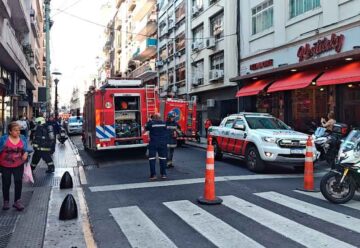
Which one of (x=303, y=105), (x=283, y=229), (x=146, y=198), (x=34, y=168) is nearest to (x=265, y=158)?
(x=146, y=198)

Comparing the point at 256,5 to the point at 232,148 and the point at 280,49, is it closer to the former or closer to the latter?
the point at 280,49

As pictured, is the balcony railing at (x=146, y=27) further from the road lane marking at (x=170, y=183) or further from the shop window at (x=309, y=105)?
the road lane marking at (x=170, y=183)

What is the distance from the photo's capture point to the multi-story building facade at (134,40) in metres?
48.9

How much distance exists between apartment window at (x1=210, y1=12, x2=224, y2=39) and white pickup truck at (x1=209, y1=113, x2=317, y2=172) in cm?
1605

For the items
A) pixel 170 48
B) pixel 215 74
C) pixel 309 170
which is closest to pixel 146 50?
pixel 170 48

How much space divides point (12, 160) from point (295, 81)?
47.1 feet

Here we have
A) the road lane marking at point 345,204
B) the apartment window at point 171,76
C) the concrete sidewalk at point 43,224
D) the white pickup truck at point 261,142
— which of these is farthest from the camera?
the apartment window at point 171,76

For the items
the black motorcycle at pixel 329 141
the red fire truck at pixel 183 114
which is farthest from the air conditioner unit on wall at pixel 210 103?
the black motorcycle at pixel 329 141

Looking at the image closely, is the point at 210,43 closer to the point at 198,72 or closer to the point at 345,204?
the point at 198,72

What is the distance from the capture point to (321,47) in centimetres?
1789

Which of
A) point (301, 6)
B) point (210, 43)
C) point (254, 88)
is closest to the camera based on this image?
point (301, 6)

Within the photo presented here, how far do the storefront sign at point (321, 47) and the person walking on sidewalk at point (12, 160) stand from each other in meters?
13.4

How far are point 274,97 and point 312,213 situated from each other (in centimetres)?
1696

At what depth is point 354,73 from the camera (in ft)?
49.8
